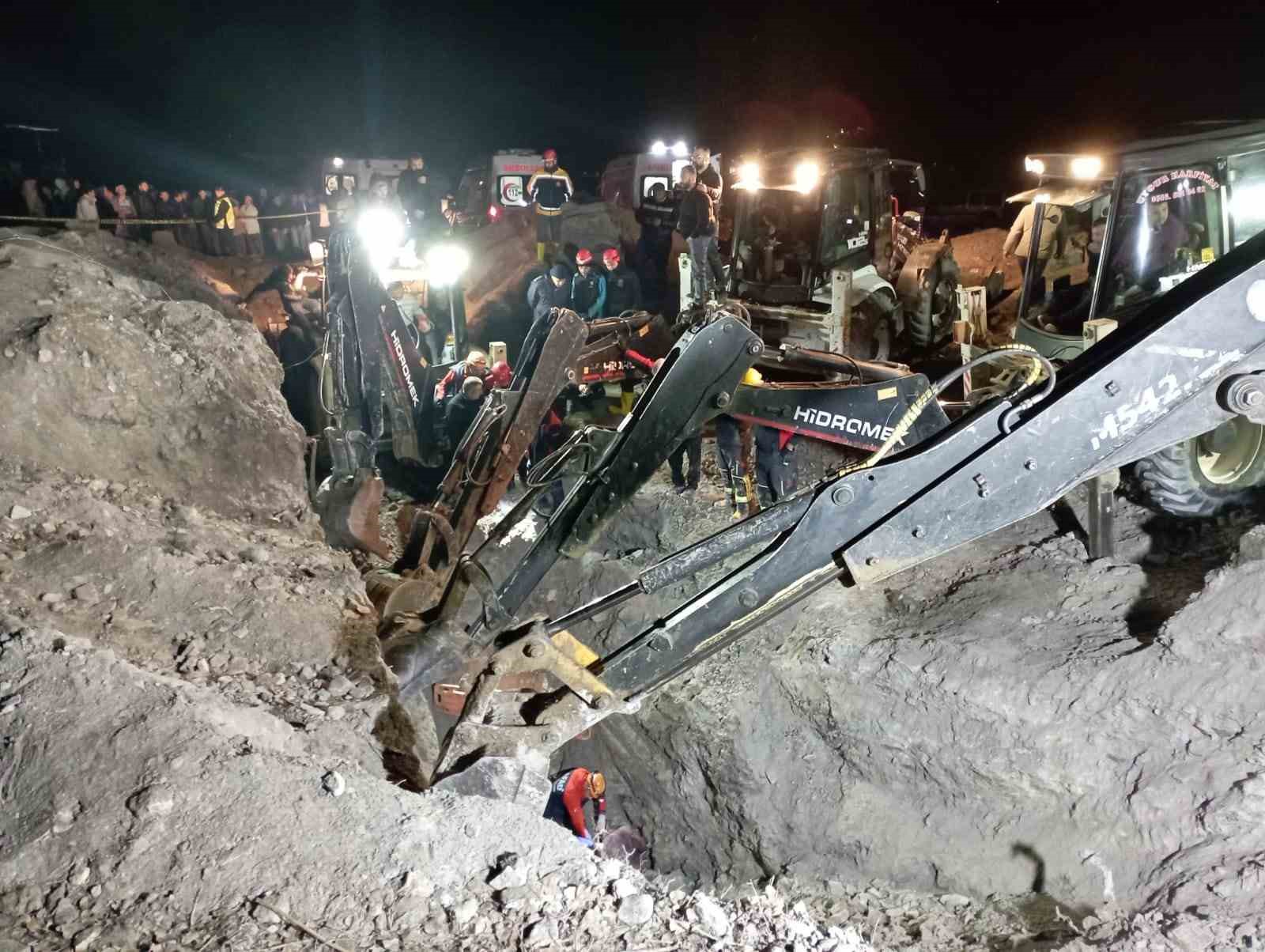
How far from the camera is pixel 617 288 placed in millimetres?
12148

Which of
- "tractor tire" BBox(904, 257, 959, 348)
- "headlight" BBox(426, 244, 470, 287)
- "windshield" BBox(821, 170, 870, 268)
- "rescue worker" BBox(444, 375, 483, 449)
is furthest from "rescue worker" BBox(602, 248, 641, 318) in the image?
"rescue worker" BBox(444, 375, 483, 449)

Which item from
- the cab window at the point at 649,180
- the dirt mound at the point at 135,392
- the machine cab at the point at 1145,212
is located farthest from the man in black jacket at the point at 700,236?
the cab window at the point at 649,180

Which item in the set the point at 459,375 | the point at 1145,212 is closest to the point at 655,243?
the point at 459,375

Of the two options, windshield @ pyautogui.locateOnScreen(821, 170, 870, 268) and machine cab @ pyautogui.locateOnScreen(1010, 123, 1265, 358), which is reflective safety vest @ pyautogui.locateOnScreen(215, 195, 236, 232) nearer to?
windshield @ pyautogui.locateOnScreen(821, 170, 870, 268)

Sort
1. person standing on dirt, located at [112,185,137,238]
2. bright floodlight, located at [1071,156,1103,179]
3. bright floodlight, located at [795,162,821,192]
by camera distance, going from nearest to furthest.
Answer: bright floodlight, located at [1071,156,1103,179] → bright floodlight, located at [795,162,821,192] → person standing on dirt, located at [112,185,137,238]

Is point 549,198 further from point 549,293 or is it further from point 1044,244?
point 1044,244

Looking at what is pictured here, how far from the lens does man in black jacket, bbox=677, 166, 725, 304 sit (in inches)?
456

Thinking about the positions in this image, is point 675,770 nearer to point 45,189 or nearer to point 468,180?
point 45,189

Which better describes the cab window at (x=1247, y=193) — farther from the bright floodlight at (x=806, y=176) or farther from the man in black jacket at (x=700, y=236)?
the man in black jacket at (x=700, y=236)

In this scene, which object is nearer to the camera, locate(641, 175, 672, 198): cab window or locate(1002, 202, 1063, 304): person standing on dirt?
locate(1002, 202, 1063, 304): person standing on dirt

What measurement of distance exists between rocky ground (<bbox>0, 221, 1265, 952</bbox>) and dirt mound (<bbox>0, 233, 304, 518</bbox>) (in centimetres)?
2

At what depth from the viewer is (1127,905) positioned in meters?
4.55

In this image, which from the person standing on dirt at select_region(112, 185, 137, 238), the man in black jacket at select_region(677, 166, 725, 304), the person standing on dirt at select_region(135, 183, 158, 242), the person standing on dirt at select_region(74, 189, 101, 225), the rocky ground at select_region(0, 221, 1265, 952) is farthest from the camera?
the person standing on dirt at select_region(135, 183, 158, 242)

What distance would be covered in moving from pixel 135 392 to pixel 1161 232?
22.3ft
